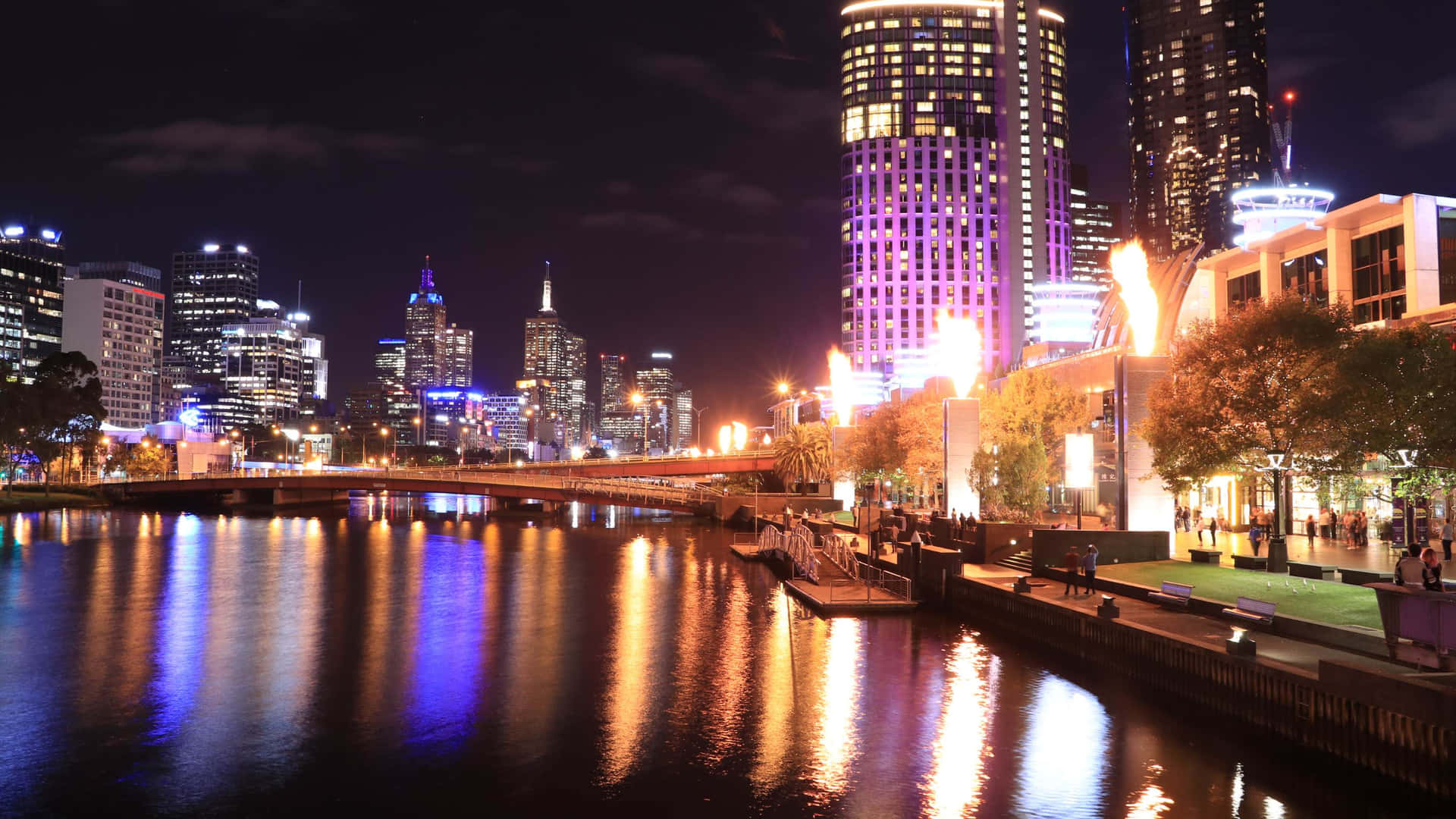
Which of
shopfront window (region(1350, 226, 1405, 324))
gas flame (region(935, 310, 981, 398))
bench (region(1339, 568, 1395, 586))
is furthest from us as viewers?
gas flame (region(935, 310, 981, 398))

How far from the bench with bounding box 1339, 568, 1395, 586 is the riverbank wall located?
26.8ft

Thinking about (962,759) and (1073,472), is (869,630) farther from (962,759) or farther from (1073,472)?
(962,759)

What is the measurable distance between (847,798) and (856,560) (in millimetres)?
32719

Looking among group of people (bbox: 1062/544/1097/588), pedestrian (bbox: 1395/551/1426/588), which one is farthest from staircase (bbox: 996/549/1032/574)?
pedestrian (bbox: 1395/551/1426/588)

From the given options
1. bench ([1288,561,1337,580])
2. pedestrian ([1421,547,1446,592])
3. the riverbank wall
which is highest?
pedestrian ([1421,547,1446,592])

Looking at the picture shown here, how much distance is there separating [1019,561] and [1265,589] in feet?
51.6

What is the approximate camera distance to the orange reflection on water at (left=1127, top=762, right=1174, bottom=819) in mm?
19672

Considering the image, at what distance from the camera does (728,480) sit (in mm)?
127500

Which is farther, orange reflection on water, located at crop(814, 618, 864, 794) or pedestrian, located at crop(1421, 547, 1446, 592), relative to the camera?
pedestrian, located at crop(1421, 547, 1446, 592)

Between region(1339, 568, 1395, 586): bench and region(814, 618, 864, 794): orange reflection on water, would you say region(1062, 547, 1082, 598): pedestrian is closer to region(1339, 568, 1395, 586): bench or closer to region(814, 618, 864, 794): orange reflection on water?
region(814, 618, 864, 794): orange reflection on water

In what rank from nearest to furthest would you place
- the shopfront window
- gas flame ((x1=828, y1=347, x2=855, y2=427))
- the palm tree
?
the shopfront window, gas flame ((x1=828, y1=347, x2=855, y2=427)), the palm tree

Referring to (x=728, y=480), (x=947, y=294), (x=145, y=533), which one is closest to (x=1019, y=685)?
(x=145, y=533)

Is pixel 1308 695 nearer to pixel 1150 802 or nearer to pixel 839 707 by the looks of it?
pixel 1150 802

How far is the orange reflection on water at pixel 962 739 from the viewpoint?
20.7 meters
